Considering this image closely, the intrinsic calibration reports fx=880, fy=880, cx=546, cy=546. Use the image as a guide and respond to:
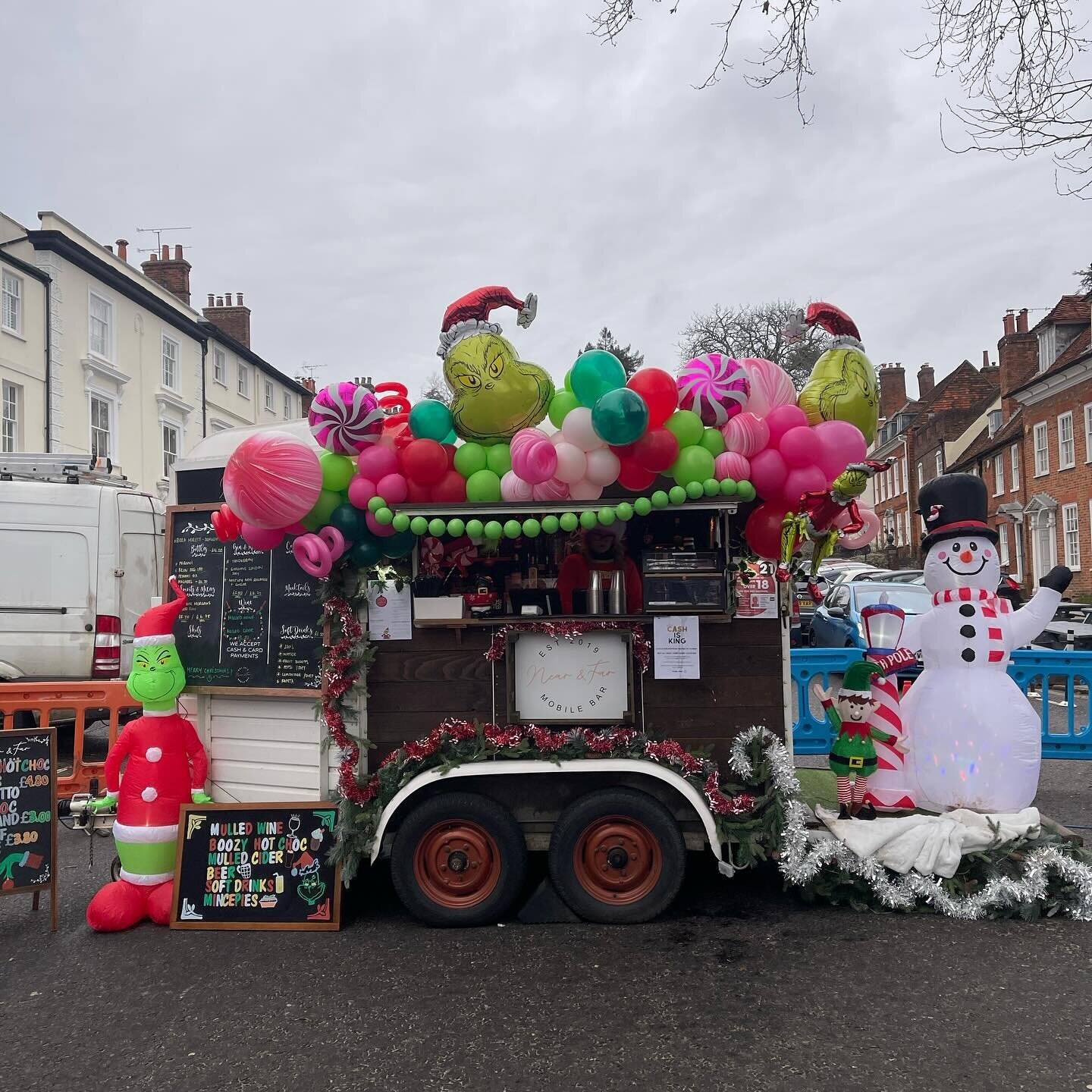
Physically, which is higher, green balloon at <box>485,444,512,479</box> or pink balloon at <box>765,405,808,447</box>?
pink balloon at <box>765,405,808,447</box>

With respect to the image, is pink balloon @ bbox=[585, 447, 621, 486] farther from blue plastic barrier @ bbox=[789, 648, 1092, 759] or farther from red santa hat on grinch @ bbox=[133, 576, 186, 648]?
blue plastic barrier @ bbox=[789, 648, 1092, 759]

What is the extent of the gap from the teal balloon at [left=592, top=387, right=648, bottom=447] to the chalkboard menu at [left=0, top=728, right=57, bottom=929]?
11.2 ft

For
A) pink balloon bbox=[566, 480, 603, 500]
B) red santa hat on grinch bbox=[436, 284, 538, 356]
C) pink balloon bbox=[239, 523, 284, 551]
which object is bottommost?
pink balloon bbox=[239, 523, 284, 551]

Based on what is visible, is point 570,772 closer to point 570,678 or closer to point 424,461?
point 570,678

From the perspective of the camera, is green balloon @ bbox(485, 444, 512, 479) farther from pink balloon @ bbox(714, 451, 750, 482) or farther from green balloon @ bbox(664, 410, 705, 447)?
pink balloon @ bbox(714, 451, 750, 482)

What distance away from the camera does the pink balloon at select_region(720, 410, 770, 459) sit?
4.19 metres

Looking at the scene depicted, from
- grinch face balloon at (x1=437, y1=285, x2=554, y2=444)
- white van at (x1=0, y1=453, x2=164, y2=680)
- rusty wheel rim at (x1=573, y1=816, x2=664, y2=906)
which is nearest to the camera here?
grinch face balloon at (x1=437, y1=285, x2=554, y2=444)

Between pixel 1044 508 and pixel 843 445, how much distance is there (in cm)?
2503

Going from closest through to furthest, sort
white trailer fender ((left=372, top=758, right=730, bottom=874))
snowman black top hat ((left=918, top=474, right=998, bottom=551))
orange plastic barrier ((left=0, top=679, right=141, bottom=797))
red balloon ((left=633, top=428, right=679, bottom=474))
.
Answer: red balloon ((left=633, top=428, right=679, bottom=474))
white trailer fender ((left=372, top=758, right=730, bottom=874))
snowman black top hat ((left=918, top=474, right=998, bottom=551))
orange plastic barrier ((left=0, top=679, right=141, bottom=797))

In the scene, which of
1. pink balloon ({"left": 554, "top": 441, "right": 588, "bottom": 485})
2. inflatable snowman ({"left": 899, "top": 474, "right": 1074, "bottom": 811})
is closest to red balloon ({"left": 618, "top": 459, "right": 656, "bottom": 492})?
pink balloon ({"left": 554, "top": 441, "right": 588, "bottom": 485})

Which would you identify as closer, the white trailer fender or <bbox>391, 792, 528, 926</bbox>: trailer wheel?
the white trailer fender

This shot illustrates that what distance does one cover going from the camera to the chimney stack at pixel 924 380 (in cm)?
4381

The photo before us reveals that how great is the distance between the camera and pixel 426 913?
442cm

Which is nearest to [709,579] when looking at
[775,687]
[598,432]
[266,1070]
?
[775,687]
